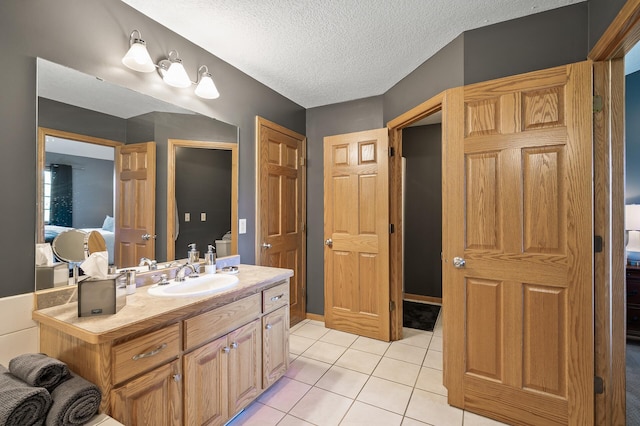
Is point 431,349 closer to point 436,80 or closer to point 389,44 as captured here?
point 436,80

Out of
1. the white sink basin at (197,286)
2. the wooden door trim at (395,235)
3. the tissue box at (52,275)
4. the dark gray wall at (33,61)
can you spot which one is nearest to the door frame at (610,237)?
the wooden door trim at (395,235)

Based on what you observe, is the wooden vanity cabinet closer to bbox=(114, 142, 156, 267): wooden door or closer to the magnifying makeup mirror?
the magnifying makeup mirror

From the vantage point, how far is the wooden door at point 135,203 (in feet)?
5.39

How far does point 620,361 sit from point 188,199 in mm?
2761

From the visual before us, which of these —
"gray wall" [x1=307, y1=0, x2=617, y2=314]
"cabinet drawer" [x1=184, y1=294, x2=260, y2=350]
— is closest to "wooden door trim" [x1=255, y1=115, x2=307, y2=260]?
"cabinet drawer" [x1=184, y1=294, x2=260, y2=350]

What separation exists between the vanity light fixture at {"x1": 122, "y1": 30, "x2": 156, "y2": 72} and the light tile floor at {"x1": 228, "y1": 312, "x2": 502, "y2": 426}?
85.5 inches

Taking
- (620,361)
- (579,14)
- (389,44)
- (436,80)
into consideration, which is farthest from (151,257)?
(579,14)

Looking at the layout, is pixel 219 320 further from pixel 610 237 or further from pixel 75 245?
pixel 610 237

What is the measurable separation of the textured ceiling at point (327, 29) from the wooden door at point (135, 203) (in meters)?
0.86

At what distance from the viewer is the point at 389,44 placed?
2086mm

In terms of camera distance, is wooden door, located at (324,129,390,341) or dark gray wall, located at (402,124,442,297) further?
dark gray wall, located at (402,124,442,297)

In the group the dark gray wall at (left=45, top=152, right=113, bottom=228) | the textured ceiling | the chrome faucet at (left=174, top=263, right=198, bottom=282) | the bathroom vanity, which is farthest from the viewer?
the chrome faucet at (left=174, top=263, right=198, bottom=282)

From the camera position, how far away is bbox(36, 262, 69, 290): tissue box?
131 centimetres

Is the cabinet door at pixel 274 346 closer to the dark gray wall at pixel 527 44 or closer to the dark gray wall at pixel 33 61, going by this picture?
the dark gray wall at pixel 33 61
